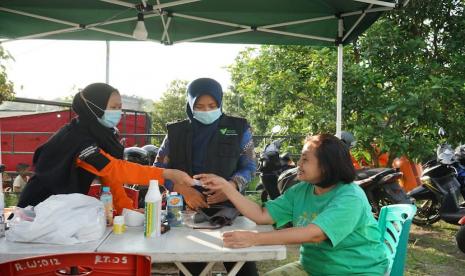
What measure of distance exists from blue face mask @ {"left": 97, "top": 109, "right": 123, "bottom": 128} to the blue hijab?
0.48 meters

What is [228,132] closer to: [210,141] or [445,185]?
[210,141]

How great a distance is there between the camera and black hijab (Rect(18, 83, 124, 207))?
2.44 meters

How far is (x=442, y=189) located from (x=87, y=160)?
4.66 m

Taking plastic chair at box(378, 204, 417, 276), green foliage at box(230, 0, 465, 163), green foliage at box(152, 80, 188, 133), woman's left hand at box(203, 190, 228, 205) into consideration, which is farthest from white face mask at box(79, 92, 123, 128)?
green foliage at box(152, 80, 188, 133)

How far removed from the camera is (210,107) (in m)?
2.96

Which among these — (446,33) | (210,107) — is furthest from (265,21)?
(446,33)

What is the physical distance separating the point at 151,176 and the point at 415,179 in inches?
220

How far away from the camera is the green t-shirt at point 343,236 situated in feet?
6.99

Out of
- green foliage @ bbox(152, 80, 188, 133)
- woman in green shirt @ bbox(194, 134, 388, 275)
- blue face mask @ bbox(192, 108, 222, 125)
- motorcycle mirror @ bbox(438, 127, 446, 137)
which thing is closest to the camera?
woman in green shirt @ bbox(194, 134, 388, 275)

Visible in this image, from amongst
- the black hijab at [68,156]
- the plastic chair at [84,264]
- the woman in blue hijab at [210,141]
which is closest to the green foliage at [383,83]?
the woman in blue hijab at [210,141]

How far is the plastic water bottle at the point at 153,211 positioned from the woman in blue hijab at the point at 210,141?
2.22 ft

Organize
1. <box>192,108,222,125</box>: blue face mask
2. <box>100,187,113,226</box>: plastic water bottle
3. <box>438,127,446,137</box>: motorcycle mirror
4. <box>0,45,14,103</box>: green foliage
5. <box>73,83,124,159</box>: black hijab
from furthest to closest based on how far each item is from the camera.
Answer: <box>0,45,14,103</box>: green foliage < <box>438,127,446,137</box>: motorcycle mirror < <box>192,108,222,125</box>: blue face mask < <box>73,83,124,159</box>: black hijab < <box>100,187,113,226</box>: plastic water bottle

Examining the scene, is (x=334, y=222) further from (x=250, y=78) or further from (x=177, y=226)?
(x=250, y=78)

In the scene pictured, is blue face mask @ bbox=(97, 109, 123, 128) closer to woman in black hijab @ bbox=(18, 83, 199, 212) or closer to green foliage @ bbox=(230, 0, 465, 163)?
woman in black hijab @ bbox=(18, 83, 199, 212)
